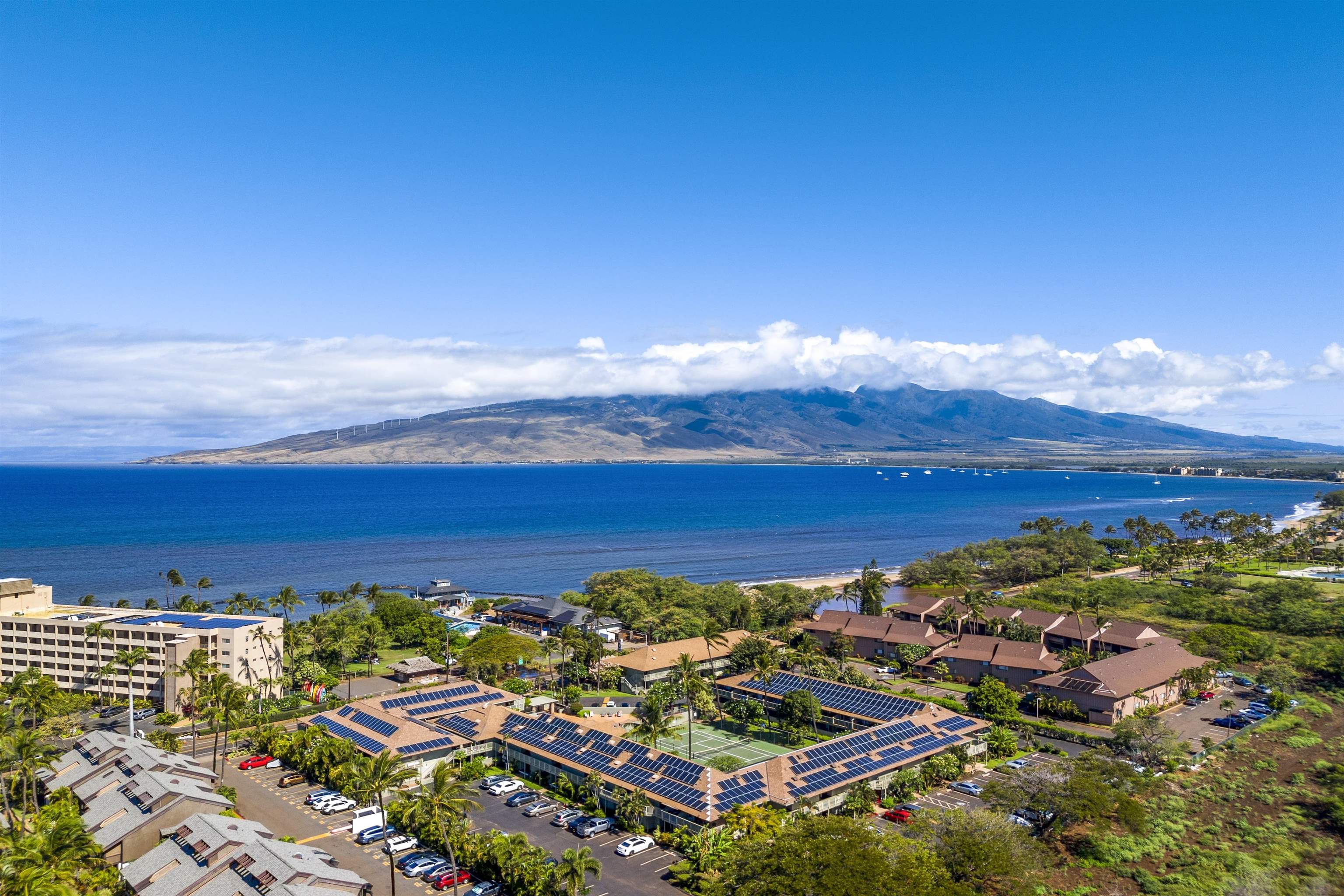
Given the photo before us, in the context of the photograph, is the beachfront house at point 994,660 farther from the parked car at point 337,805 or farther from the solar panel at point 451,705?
the parked car at point 337,805

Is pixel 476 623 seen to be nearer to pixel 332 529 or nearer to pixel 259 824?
pixel 259 824

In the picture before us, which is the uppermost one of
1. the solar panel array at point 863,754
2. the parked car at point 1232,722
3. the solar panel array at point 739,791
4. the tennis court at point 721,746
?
the solar panel array at point 739,791

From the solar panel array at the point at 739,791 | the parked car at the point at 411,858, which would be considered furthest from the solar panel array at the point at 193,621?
the solar panel array at the point at 739,791

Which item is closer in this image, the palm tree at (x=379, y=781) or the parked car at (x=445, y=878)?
the palm tree at (x=379, y=781)

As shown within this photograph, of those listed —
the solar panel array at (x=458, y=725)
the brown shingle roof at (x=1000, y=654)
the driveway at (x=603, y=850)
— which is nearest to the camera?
the driveway at (x=603, y=850)

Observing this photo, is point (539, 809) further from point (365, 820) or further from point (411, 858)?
point (365, 820)

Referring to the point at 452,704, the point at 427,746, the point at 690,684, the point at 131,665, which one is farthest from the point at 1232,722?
the point at 131,665
